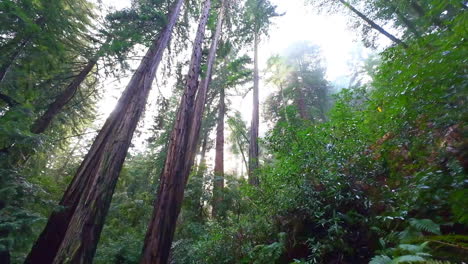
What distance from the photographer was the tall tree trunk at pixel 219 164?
9.69 meters

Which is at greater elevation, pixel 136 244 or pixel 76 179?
pixel 76 179

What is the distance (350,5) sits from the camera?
9.75 metres

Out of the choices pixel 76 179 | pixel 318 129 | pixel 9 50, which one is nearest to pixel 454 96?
pixel 318 129

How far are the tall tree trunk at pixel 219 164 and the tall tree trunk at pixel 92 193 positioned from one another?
4929 millimetres

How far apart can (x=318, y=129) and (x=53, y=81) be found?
366 inches

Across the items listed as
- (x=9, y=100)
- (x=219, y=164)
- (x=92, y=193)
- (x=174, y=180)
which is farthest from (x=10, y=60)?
(x=219, y=164)

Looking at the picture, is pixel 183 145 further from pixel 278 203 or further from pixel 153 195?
pixel 153 195

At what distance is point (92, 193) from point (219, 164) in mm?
8819

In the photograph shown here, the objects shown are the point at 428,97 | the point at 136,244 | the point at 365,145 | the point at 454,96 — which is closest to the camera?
the point at 454,96

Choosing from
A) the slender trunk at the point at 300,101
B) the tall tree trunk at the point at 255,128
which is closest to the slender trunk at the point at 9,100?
the tall tree trunk at the point at 255,128

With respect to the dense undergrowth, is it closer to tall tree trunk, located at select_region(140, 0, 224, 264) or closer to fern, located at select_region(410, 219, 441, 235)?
fern, located at select_region(410, 219, 441, 235)

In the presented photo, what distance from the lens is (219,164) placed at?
12344mm

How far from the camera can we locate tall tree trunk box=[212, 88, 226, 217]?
969 centimetres

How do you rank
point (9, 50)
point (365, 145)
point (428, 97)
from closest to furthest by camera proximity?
point (428, 97), point (365, 145), point (9, 50)
